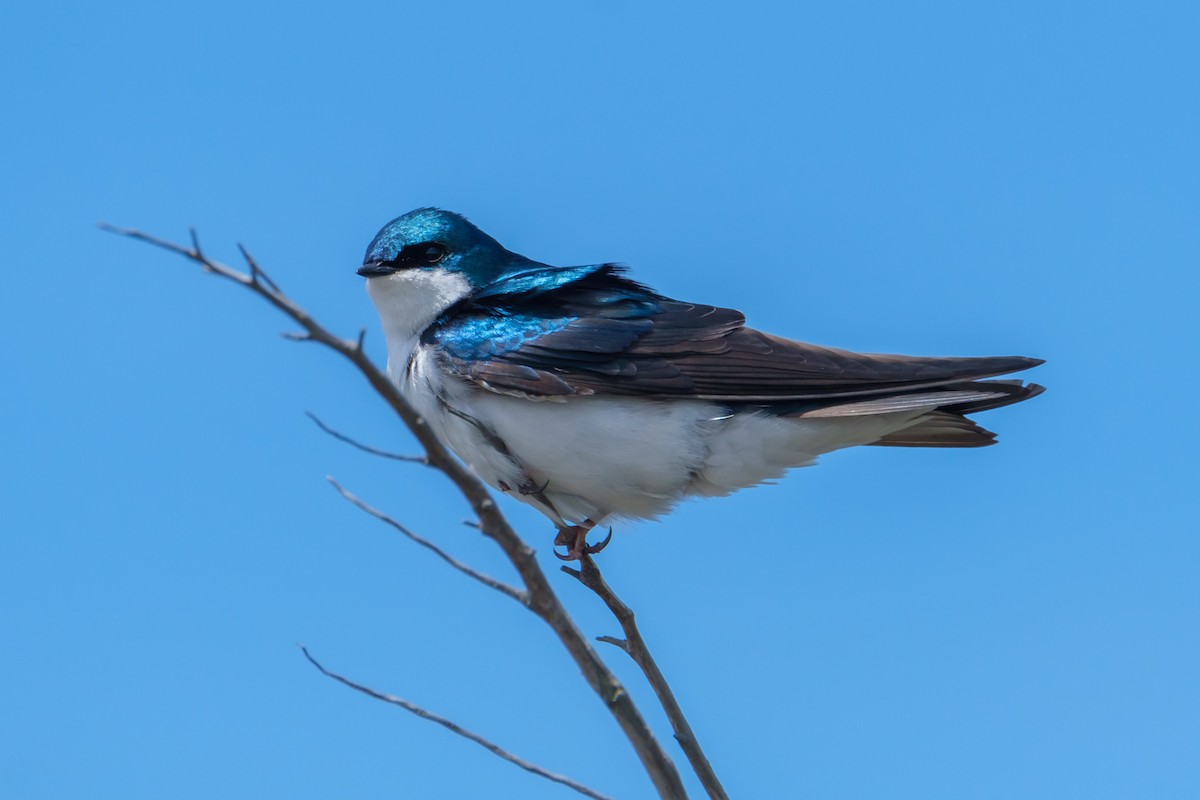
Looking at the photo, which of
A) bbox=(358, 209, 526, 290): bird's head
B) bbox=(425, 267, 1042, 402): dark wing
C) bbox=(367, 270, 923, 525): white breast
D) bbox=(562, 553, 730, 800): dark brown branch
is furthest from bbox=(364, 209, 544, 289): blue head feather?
bbox=(562, 553, 730, 800): dark brown branch

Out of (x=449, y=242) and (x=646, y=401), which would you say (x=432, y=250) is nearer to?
(x=449, y=242)

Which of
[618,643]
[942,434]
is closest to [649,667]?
[618,643]

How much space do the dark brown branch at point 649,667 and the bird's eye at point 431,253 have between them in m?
1.91

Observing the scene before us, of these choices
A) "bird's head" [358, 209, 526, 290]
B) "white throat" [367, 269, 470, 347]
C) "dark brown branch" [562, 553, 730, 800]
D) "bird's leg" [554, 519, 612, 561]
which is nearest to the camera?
"dark brown branch" [562, 553, 730, 800]

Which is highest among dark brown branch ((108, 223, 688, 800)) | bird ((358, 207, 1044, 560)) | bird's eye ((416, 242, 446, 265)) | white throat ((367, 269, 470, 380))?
bird's eye ((416, 242, 446, 265))

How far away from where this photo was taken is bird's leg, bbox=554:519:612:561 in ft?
16.3

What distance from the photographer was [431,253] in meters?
5.86

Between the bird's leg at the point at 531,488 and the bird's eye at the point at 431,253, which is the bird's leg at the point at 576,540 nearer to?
the bird's leg at the point at 531,488

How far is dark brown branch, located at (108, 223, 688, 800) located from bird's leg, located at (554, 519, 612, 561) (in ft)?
4.69

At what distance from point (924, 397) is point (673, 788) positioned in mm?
2040

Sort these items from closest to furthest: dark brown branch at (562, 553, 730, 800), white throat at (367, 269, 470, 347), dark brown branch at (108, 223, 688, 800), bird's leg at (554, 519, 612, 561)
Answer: dark brown branch at (108, 223, 688, 800)
dark brown branch at (562, 553, 730, 800)
bird's leg at (554, 519, 612, 561)
white throat at (367, 269, 470, 347)

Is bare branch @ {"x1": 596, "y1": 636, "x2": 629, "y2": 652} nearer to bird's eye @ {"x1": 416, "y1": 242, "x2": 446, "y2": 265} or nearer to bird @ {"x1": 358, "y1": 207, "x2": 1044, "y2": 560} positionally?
bird @ {"x1": 358, "y1": 207, "x2": 1044, "y2": 560}

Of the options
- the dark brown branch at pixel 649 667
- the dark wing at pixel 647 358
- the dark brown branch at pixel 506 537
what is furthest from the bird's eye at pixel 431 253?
the dark brown branch at pixel 506 537

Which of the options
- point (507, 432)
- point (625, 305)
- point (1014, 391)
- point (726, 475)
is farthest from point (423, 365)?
point (1014, 391)
